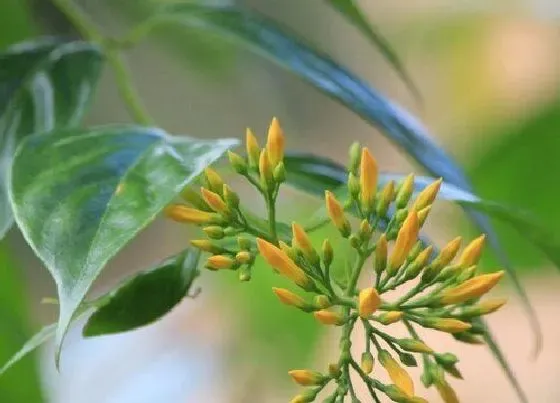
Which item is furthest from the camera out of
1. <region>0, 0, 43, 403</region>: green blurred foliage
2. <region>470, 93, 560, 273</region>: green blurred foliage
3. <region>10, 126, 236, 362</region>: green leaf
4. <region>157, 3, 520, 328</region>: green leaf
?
<region>470, 93, 560, 273</region>: green blurred foliage

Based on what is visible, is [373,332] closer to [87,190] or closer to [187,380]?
[87,190]

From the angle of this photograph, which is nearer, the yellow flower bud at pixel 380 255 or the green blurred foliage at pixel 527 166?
the yellow flower bud at pixel 380 255

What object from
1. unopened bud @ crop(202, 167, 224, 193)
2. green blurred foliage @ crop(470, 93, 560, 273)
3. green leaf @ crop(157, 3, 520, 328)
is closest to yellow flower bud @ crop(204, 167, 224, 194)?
unopened bud @ crop(202, 167, 224, 193)

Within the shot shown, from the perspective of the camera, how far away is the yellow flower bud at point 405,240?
0.29 metres

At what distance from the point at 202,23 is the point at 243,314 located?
1.44ft

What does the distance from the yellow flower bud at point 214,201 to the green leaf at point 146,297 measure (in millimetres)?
40

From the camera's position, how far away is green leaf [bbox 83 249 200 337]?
0.33 metres

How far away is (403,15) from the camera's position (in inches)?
56.4

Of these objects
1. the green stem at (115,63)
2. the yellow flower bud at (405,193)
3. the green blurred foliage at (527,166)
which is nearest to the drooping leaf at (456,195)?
the yellow flower bud at (405,193)

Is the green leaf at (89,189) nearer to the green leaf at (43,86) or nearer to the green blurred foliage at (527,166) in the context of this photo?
the green leaf at (43,86)

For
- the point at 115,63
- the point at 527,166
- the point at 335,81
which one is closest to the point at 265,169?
the point at 335,81

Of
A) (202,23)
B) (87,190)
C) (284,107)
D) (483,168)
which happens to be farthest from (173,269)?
(284,107)

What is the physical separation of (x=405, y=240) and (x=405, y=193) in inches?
1.1

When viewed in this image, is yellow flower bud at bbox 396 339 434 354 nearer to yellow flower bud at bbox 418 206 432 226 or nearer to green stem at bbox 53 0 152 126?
yellow flower bud at bbox 418 206 432 226
